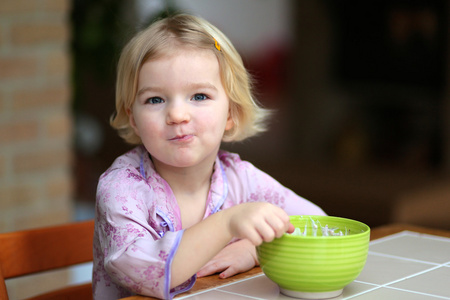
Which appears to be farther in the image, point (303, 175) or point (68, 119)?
point (303, 175)

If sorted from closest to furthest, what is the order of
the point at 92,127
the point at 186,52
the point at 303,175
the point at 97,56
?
the point at 186,52 < the point at 97,56 < the point at 92,127 < the point at 303,175

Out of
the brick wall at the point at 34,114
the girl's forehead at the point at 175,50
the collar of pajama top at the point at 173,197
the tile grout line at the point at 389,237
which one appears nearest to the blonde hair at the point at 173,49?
the girl's forehead at the point at 175,50

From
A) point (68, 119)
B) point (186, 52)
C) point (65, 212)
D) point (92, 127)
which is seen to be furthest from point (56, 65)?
point (186, 52)

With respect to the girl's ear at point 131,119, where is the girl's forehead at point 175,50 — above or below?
above

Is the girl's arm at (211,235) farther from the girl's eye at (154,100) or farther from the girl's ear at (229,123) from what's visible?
the girl's ear at (229,123)

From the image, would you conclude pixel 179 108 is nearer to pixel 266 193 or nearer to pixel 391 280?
pixel 266 193

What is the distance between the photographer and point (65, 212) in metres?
2.44

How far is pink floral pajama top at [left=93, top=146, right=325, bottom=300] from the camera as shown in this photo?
94cm

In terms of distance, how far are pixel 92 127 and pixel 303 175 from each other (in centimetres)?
140

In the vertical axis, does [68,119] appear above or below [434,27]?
below

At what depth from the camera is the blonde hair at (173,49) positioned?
44.7 inches

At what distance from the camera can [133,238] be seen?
Result: 0.99 metres

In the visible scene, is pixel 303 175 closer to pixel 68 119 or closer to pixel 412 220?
pixel 412 220

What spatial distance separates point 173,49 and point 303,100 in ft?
10.1
